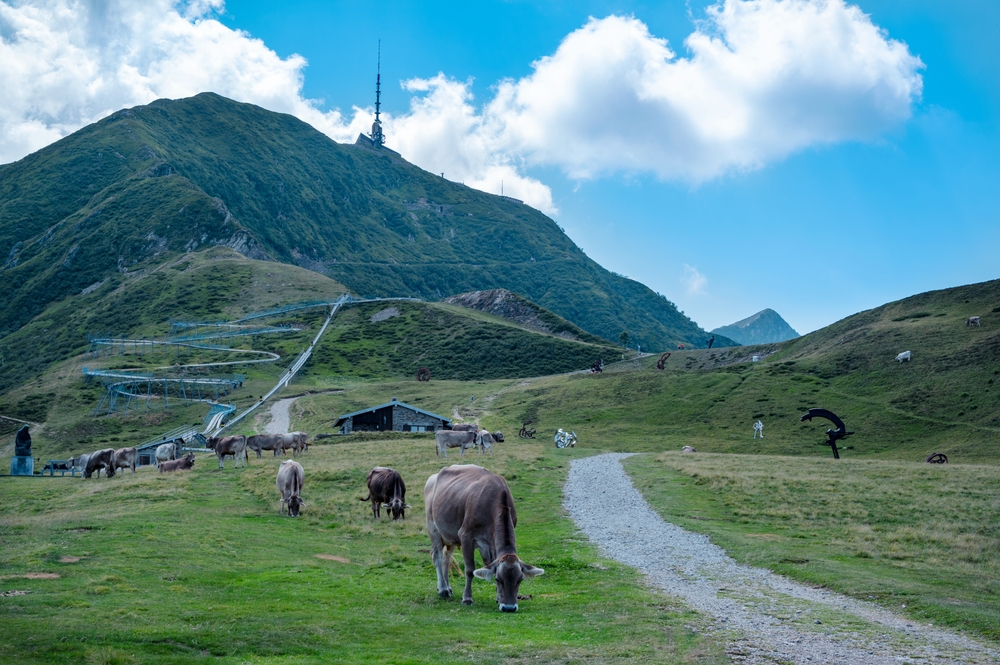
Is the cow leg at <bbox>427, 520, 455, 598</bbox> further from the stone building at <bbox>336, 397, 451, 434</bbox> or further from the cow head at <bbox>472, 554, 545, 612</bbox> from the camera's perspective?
the stone building at <bbox>336, 397, 451, 434</bbox>

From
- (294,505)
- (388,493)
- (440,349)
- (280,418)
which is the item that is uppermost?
(440,349)

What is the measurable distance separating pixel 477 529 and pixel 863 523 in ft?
64.2

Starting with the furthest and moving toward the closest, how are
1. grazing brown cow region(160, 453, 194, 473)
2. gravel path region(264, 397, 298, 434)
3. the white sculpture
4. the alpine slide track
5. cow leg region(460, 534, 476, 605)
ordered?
the alpine slide track, gravel path region(264, 397, 298, 434), the white sculpture, grazing brown cow region(160, 453, 194, 473), cow leg region(460, 534, 476, 605)

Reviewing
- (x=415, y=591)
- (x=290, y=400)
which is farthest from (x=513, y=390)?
(x=415, y=591)

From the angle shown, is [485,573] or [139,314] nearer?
[485,573]

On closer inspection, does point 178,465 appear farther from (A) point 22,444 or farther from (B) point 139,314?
(B) point 139,314

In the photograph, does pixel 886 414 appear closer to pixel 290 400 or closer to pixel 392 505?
pixel 392 505

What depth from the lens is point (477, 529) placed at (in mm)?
15609

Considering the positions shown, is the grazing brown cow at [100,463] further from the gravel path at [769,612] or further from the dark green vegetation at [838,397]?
the dark green vegetation at [838,397]

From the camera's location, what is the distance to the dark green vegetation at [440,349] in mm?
147875

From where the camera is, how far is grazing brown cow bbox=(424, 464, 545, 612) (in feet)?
48.8

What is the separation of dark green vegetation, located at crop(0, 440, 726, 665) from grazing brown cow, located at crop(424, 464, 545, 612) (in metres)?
0.62

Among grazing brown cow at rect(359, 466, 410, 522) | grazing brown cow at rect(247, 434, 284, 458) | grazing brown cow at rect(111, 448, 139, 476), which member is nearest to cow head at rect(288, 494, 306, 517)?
grazing brown cow at rect(359, 466, 410, 522)

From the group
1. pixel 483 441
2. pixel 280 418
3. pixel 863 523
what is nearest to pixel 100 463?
pixel 483 441
